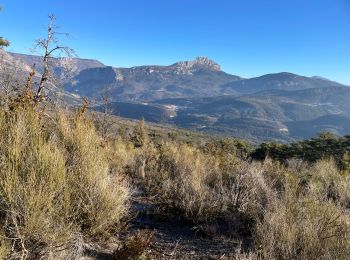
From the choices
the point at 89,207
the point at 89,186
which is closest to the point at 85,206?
A: the point at 89,207

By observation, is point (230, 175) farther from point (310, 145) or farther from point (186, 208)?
point (310, 145)

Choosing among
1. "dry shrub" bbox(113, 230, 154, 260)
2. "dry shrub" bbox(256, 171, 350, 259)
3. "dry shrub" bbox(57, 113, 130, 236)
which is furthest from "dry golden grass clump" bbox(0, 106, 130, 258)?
"dry shrub" bbox(256, 171, 350, 259)

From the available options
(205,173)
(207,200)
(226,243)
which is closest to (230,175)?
(205,173)

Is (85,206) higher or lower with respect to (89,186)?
lower

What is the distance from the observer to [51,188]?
3994 mm

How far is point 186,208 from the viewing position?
20.7 ft

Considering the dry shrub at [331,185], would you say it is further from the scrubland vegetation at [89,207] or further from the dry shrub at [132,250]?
the dry shrub at [132,250]

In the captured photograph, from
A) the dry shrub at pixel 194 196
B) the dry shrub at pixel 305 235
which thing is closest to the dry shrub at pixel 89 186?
the dry shrub at pixel 194 196

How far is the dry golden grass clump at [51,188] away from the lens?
3748mm

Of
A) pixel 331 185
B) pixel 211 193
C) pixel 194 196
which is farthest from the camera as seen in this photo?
pixel 331 185

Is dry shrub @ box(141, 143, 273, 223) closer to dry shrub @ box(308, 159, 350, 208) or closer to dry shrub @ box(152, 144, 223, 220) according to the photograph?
dry shrub @ box(152, 144, 223, 220)

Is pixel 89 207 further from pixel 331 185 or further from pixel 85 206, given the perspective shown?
pixel 331 185

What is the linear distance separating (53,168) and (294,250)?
9.64 ft

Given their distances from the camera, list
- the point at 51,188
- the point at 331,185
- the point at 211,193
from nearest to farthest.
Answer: the point at 51,188, the point at 211,193, the point at 331,185
